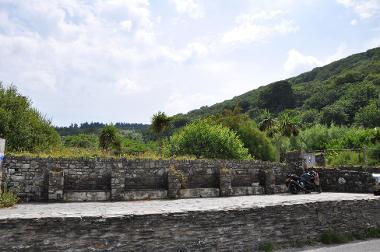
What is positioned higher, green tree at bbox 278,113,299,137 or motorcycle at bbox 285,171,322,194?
green tree at bbox 278,113,299,137

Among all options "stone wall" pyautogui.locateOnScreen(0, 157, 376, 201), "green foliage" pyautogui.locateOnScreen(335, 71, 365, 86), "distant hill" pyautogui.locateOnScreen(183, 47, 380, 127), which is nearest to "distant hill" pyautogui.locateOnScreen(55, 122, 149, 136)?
"distant hill" pyautogui.locateOnScreen(183, 47, 380, 127)

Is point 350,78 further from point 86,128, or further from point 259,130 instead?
point 86,128

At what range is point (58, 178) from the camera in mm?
12945

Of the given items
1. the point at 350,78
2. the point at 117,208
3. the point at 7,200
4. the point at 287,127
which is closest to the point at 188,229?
the point at 117,208

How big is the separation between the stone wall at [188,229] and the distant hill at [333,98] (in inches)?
2307

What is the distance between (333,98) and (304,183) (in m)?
74.7

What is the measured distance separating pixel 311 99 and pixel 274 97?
11526 mm

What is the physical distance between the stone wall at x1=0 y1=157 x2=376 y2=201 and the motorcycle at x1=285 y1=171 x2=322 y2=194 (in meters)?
0.91

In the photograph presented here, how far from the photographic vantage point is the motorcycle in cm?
A: 1649

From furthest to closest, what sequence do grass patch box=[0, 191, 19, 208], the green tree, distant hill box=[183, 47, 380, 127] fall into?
1. distant hill box=[183, 47, 380, 127]
2. the green tree
3. grass patch box=[0, 191, 19, 208]

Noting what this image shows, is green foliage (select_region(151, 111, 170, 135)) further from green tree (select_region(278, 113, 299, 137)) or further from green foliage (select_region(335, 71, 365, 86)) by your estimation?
green foliage (select_region(335, 71, 365, 86))

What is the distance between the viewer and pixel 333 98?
281 ft

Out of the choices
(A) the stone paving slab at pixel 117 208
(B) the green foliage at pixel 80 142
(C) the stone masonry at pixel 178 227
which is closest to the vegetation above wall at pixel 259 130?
(B) the green foliage at pixel 80 142

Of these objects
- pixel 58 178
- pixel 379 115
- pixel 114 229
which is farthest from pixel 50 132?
pixel 379 115
